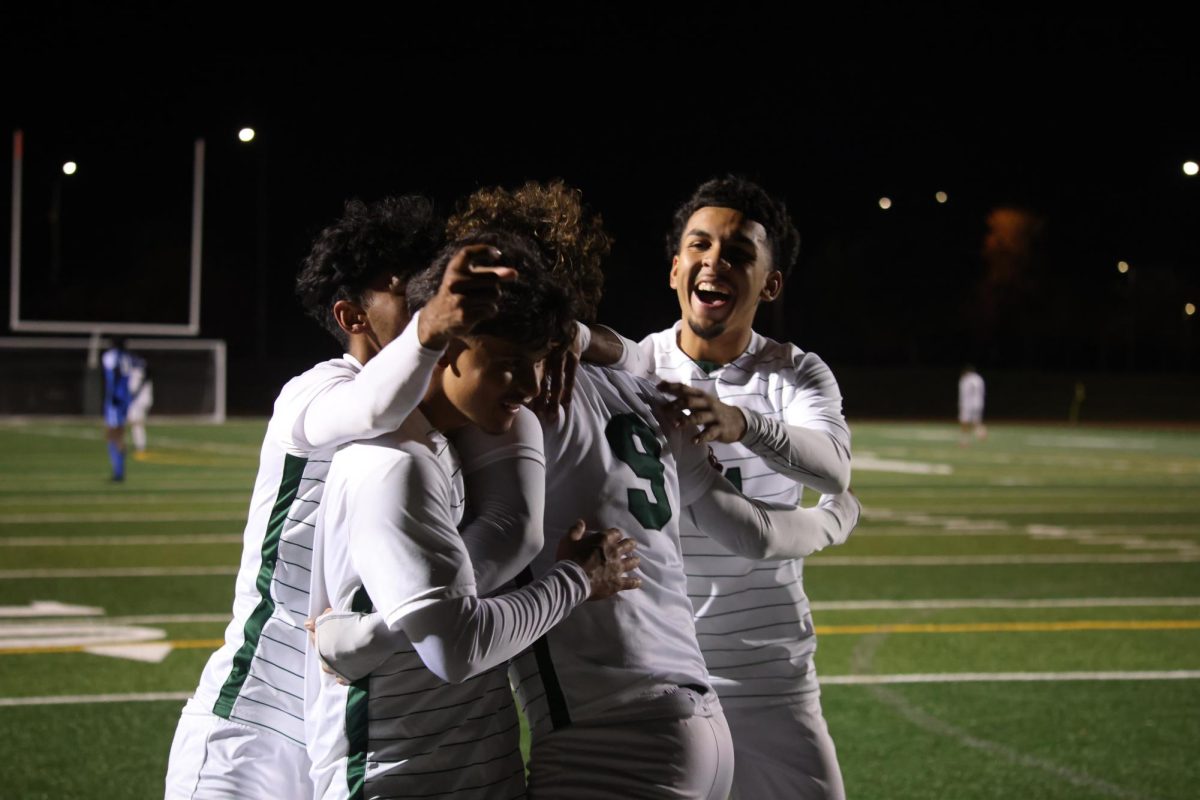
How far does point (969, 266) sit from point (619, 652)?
2773 inches

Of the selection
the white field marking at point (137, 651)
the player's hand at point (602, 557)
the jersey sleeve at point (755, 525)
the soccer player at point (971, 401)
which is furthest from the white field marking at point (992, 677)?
the soccer player at point (971, 401)

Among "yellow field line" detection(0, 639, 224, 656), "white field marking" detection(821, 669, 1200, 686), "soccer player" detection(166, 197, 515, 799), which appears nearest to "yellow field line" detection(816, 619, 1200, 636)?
"white field marking" detection(821, 669, 1200, 686)

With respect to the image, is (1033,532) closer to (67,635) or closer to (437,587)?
(67,635)

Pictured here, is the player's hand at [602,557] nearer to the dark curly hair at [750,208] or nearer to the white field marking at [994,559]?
the dark curly hair at [750,208]

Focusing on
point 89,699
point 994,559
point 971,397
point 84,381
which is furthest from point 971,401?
point 89,699

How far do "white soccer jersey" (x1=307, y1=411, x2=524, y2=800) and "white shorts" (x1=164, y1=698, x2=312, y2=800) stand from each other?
49 centimetres

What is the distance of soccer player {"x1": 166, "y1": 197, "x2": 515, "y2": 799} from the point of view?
9.51ft

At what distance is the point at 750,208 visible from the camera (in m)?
3.79

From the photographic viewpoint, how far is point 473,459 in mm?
2391

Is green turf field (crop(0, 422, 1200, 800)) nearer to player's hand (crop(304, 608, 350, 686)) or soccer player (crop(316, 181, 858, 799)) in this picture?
soccer player (crop(316, 181, 858, 799))

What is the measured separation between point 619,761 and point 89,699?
4893mm

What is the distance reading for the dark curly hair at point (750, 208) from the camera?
3793mm

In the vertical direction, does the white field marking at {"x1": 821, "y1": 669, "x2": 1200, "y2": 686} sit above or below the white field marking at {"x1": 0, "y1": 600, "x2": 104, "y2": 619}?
above

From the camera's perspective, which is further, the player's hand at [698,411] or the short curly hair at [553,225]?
the player's hand at [698,411]
